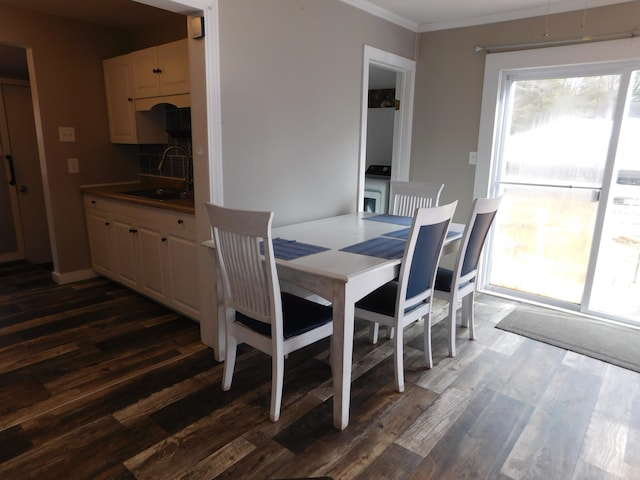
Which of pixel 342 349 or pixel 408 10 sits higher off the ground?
pixel 408 10

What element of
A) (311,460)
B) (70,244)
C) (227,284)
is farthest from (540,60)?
(70,244)

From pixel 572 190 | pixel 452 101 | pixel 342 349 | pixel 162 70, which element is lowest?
pixel 342 349

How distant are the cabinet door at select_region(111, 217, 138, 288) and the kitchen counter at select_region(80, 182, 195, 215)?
204 mm

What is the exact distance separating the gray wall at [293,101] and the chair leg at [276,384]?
1.07m

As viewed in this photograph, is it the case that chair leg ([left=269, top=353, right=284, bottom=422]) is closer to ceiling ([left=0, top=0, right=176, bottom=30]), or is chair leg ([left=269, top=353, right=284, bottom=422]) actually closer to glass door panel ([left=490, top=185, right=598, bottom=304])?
glass door panel ([left=490, top=185, right=598, bottom=304])

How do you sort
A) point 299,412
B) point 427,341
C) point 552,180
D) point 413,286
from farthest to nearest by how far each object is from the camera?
point 552,180, point 427,341, point 413,286, point 299,412

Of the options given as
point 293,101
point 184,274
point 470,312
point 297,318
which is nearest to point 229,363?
point 297,318

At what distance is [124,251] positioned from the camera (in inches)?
136

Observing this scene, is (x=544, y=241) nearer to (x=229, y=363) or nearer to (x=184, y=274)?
Result: (x=229, y=363)

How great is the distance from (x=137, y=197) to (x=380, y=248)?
6.58 feet

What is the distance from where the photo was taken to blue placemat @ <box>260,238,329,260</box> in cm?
207

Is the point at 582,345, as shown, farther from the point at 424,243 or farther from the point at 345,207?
the point at 345,207

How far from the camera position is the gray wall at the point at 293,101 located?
2.50 meters

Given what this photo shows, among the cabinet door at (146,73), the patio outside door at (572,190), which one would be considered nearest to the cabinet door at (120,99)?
the cabinet door at (146,73)
